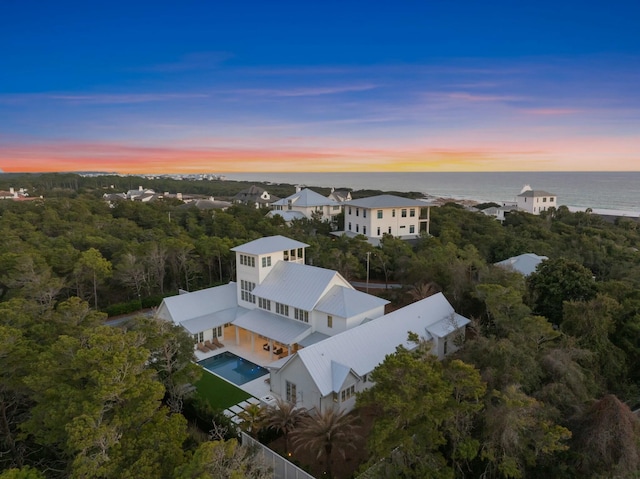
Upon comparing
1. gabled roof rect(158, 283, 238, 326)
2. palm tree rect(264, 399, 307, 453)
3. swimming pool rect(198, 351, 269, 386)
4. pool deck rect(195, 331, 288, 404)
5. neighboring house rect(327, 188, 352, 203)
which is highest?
neighboring house rect(327, 188, 352, 203)

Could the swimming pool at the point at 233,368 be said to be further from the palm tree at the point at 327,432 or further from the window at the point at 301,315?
the palm tree at the point at 327,432

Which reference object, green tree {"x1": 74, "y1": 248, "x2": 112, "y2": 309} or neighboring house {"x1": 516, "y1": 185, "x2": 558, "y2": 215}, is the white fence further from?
neighboring house {"x1": 516, "y1": 185, "x2": 558, "y2": 215}

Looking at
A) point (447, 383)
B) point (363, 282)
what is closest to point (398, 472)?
point (447, 383)

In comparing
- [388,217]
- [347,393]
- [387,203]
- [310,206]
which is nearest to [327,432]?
[347,393]

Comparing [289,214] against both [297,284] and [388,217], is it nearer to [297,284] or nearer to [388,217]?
[388,217]

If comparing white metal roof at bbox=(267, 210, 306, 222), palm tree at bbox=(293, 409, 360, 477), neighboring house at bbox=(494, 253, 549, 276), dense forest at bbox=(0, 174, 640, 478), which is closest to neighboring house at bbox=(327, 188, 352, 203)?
white metal roof at bbox=(267, 210, 306, 222)

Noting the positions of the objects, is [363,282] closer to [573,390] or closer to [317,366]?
[317,366]

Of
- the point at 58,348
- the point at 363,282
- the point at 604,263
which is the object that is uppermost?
the point at 58,348
